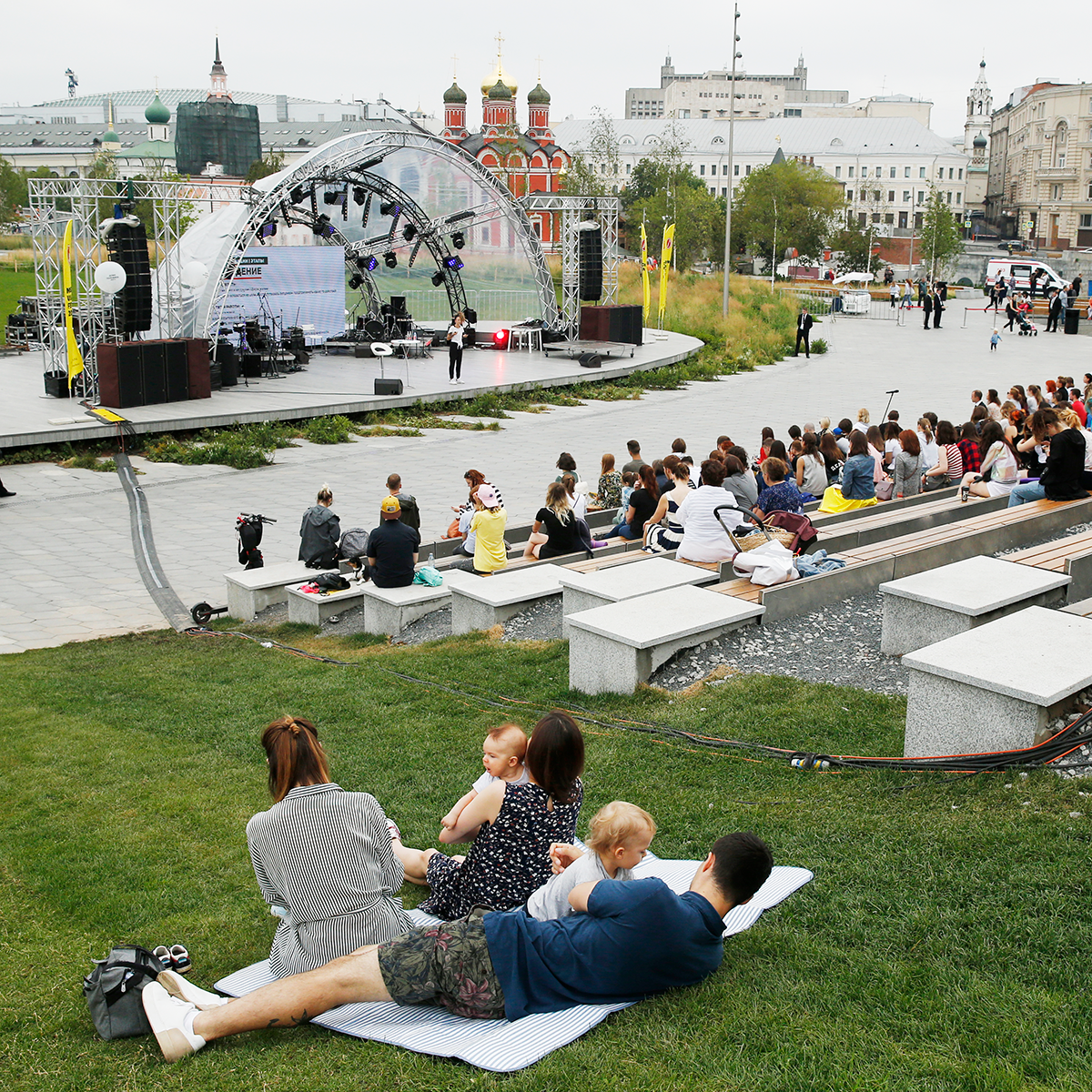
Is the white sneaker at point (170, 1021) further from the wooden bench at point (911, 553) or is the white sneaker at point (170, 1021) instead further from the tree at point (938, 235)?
the tree at point (938, 235)

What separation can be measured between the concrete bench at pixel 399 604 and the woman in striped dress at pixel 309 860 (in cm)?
571

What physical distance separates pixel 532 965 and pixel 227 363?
2338 cm

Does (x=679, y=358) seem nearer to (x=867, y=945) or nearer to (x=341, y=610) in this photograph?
(x=341, y=610)

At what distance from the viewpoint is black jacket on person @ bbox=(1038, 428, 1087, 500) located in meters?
9.75

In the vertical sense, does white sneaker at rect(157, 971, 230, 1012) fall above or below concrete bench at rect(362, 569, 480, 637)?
above

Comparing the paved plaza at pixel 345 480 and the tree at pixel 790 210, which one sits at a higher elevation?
the tree at pixel 790 210

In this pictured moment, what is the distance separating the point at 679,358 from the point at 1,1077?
2974 cm

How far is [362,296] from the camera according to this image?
33625 mm

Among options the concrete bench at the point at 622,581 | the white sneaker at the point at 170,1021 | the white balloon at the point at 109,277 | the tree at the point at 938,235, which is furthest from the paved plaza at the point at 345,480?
the tree at the point at 938,235

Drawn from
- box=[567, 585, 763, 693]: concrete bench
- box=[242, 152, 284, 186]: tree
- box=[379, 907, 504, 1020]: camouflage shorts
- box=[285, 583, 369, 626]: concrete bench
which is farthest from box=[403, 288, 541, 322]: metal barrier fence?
box=[242, 152, 284, 186]: tree

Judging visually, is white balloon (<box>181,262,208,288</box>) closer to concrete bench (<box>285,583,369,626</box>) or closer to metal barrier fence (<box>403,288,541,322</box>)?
metal barrier fence (<box>403,288,541,322</box>)

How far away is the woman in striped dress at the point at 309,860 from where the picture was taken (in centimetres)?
390

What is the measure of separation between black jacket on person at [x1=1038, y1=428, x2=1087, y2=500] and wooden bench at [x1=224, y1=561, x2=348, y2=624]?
6.71 meters

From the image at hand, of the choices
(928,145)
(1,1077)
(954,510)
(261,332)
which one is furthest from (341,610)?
(928,145)
